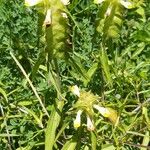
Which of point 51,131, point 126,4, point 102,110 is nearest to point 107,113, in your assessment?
point 102,110

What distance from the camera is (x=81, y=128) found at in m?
1.27

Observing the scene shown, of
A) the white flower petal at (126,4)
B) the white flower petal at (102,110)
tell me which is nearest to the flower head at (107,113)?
the white flower petal at (102,110)

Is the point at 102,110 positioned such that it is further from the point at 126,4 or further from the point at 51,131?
the point at 126,4

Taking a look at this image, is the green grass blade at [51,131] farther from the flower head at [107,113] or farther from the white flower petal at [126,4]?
the white flower petal at [126,4]

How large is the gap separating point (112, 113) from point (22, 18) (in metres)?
0.71

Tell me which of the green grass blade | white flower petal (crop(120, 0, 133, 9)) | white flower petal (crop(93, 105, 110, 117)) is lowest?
the green grass blade

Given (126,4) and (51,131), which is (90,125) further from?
(126,4)

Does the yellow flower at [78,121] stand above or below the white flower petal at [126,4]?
below

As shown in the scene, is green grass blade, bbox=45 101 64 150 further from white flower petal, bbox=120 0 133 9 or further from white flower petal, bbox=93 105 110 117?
white flower petal, bbox=120 0 133 9

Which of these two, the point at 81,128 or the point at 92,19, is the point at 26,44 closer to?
the point at 92,19

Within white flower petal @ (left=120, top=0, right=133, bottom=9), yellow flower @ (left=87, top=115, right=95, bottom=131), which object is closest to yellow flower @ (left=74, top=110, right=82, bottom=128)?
yellow flower @ (left=87, top=115, right=95, bottom=131)

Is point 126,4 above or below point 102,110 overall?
above

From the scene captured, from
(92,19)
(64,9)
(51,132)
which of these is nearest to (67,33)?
(64,9)

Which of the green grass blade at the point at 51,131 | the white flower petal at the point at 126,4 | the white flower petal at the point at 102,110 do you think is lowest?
the green grass blade at the point at 51,131
